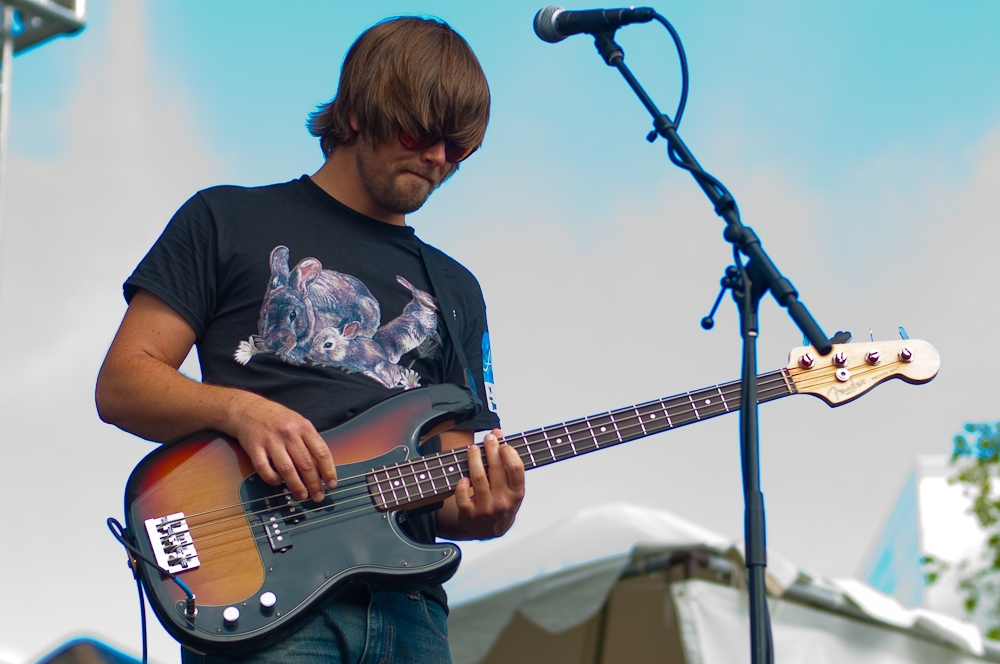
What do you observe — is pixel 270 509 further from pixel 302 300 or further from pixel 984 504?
pixel 984 504

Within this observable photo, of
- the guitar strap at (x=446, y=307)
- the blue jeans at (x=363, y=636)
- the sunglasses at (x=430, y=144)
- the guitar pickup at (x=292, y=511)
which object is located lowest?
the blue jeans at (x=363, y=636)

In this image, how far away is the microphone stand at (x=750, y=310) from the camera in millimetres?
1451

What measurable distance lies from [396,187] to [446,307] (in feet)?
1.04

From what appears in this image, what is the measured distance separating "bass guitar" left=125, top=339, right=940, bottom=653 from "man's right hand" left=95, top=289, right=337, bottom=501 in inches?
2.2

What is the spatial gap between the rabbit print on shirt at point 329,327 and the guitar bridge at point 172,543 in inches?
14.4

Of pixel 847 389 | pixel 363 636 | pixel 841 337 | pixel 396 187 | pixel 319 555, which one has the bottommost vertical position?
pixel 363 636

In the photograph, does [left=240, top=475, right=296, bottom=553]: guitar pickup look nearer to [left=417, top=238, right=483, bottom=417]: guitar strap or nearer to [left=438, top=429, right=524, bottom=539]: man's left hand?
[left=438, top=429, right=524, bottom=539]: man's left hand

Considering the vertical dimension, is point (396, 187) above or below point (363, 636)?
above

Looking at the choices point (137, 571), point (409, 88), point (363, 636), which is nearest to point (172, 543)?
point (137, 571)

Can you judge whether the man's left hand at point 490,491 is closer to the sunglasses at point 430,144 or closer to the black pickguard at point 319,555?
the black pickguard at point 319,555

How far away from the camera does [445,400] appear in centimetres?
209

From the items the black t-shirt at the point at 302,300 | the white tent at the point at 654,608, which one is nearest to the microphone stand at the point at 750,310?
the black t-shirt at the point at 302,300

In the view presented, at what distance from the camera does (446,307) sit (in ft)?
7.52

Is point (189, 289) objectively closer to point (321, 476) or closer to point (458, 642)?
point (321, 476)
